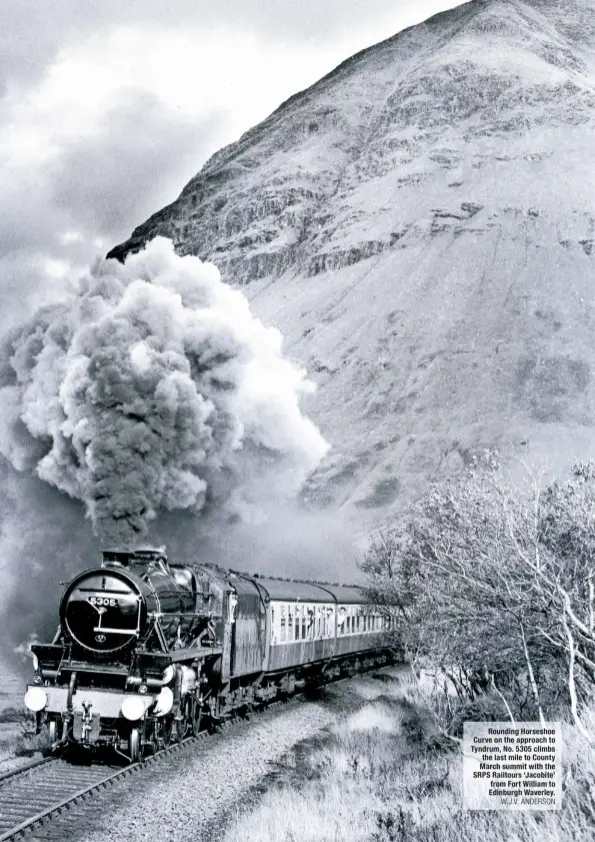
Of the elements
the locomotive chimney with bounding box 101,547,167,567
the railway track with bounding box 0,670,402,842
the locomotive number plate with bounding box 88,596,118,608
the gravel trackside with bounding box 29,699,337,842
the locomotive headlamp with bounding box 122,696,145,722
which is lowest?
the gravel trackside with bounding box 29,699,337,842

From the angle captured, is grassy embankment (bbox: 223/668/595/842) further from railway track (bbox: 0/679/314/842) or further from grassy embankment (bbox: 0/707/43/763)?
grassy embankment (bbox: 0/707/43/763)

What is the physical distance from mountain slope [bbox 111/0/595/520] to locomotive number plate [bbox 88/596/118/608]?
41887 mm

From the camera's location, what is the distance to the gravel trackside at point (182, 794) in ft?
25.3

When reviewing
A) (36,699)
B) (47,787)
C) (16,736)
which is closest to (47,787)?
Answer: (47,787)

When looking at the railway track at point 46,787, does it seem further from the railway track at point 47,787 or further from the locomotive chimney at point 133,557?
the locomotive chimney at point 133,557

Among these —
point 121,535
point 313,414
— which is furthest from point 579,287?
point 121,535

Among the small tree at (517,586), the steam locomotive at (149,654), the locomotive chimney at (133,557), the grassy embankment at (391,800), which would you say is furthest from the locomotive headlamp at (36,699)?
the small tree at (517,586)

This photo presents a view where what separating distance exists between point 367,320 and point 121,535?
45.0m

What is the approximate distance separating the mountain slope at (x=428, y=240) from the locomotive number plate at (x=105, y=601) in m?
41.9

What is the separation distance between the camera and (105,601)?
418 inches

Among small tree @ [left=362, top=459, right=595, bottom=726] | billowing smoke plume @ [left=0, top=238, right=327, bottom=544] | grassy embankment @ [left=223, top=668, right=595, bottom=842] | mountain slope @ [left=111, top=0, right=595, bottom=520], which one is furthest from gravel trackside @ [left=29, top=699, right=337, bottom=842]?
mountain slope @ [left=111, top=0, right=595, bottom=520]

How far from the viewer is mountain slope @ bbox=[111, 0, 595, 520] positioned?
5728cm

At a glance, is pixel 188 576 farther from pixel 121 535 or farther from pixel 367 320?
pixel 367 320

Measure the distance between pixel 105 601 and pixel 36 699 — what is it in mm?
1363
